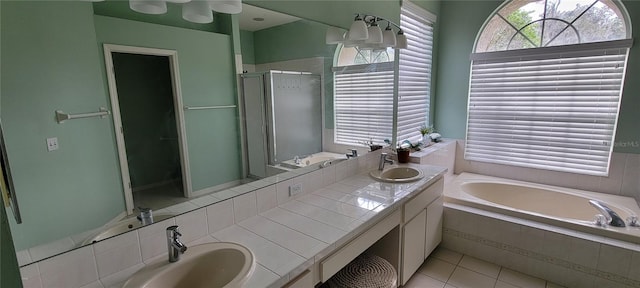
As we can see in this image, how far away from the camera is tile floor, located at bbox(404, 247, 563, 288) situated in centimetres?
226

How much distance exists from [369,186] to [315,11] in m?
1.33

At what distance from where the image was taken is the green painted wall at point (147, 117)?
1144 mm

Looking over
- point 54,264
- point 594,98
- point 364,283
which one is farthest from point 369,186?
point 594,98

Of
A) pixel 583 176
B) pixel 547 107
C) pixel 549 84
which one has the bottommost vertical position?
pixel 583 176

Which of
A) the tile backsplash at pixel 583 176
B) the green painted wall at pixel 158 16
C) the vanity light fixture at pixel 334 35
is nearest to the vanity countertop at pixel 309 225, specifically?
the green painted wall at pixel 158 16

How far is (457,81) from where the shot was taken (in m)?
3.53

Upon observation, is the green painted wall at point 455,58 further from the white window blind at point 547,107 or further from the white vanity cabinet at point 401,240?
the white vanity cabinet at point 401,240

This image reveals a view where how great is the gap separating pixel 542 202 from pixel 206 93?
346 cm

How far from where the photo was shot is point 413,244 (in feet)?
7.05

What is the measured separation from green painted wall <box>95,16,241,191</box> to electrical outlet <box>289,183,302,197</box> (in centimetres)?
38

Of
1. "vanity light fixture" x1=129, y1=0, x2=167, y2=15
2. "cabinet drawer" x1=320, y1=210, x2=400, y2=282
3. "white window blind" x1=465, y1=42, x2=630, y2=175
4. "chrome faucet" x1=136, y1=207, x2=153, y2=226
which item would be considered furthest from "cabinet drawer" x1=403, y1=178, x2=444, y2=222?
"vanity light fixture" x1=129, y1=0, x2=167, y2=15

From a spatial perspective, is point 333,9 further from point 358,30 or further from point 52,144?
point 52,144

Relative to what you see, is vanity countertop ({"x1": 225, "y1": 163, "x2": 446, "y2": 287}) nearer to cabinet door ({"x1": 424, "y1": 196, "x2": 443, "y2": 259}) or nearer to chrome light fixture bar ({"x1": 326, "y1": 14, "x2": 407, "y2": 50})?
cabinet door ({"x1": 424, "y1": 196, "x2": 443, "y2": 259})

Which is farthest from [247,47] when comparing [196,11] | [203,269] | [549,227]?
[549,227]
